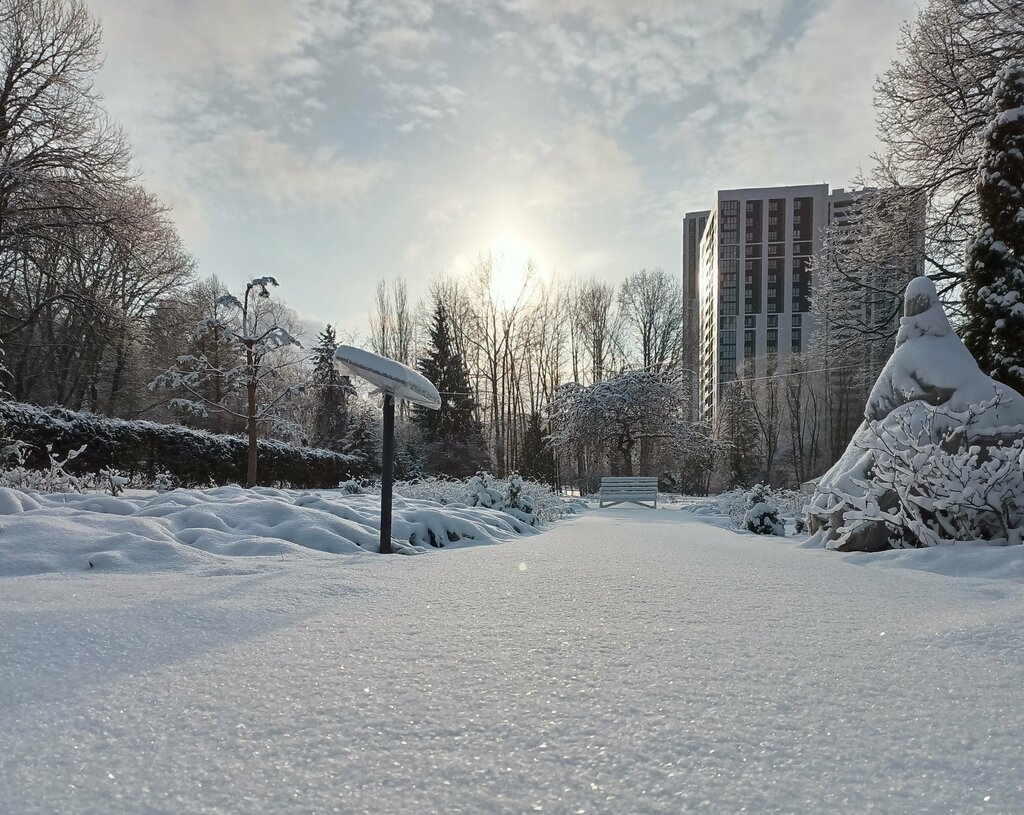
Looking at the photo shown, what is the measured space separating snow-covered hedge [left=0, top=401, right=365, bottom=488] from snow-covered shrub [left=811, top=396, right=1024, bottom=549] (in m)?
9.29

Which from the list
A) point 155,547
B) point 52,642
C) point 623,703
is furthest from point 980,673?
point 155,547

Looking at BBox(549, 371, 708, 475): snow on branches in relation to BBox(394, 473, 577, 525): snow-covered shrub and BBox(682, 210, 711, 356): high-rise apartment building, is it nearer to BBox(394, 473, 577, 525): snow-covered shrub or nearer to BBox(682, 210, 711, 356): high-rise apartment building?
BBox(394, 473, 577, 525): snow-covered shrub

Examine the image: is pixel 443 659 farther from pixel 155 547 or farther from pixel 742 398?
pixel 742 398

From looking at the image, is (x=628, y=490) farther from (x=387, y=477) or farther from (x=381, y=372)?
(x=381, y=372)

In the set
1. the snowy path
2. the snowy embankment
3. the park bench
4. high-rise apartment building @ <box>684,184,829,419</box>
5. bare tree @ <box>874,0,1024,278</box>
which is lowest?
the park bench

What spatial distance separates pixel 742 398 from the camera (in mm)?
31031

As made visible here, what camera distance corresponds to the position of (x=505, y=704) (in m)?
0.99

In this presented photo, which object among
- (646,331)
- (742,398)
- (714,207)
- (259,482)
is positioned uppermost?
(714,207)

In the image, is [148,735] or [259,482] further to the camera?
[259,482]

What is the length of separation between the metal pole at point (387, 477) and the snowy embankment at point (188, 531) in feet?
0.42

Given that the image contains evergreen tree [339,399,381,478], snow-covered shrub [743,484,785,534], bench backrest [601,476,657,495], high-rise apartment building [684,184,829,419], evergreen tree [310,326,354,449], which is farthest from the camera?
high-rise apartment building [684,184,829,419]

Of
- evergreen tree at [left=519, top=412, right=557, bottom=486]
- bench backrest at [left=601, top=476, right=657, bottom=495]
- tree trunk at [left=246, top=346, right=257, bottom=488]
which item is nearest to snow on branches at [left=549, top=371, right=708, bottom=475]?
evergreen tree at [left=519, top=412, right=557, bottom=486]

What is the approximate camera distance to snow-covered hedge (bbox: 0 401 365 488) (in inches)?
359

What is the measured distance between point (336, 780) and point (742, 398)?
32811 mm
